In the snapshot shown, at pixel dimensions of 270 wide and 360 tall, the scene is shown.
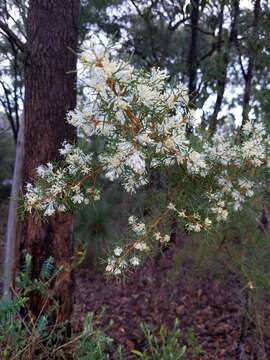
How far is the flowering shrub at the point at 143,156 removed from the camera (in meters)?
1.40

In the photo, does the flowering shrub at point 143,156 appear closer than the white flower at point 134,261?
Yes

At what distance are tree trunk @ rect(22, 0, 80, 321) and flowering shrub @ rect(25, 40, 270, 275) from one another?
915 mm

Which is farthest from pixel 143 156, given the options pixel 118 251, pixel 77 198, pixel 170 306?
pixel 170 306

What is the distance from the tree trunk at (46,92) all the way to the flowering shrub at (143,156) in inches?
36.0

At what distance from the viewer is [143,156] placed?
1488mm

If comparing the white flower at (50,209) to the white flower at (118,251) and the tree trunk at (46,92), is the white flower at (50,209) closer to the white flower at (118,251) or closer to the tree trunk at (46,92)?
the white flower at (118,251)

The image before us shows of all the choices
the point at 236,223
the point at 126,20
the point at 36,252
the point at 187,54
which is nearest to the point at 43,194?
the point at 36,252

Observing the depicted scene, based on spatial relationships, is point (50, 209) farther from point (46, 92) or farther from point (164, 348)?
point (46, 92)

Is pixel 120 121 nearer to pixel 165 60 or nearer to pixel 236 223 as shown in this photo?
pixel 236 223

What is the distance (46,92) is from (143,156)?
167cm

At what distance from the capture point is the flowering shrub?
4.59 feet

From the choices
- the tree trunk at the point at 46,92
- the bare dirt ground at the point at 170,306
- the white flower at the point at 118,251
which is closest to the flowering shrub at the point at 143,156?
the white flower at the point at 118,251

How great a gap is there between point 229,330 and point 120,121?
4524 millimetres

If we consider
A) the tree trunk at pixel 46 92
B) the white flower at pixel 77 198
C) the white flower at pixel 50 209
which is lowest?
the white flower at pixel 50 209
